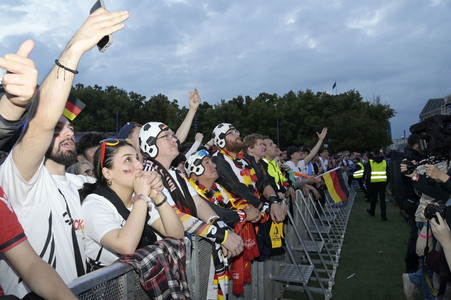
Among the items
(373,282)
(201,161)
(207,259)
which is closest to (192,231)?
(207,259)

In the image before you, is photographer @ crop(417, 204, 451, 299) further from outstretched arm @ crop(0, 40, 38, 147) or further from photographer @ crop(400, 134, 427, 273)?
outstretched arm @ crop(0, 40, 38, 147)

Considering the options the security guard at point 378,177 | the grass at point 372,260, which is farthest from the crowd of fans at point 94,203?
the security guard at point 378,177

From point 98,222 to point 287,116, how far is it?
38894 mm

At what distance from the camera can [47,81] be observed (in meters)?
1.47

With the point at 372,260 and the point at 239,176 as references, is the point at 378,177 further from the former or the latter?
the point at 239,176

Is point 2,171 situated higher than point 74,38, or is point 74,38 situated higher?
point 74,38

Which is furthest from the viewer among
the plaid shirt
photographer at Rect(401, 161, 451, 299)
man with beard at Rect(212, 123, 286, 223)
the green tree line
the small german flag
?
Result: the green tree line

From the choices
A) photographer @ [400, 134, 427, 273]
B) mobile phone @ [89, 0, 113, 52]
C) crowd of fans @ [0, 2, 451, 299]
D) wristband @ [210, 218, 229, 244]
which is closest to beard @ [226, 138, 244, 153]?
crowd of fans @ [0, 2, 451, 299]

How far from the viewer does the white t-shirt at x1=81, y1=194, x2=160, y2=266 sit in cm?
210

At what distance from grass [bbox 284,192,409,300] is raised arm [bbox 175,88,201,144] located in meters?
2.99

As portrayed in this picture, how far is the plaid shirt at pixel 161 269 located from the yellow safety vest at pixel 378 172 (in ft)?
32.9

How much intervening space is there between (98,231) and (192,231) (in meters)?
0.83

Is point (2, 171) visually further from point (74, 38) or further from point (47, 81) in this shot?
point (74, 38)

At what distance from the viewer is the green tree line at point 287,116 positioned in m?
35.0
